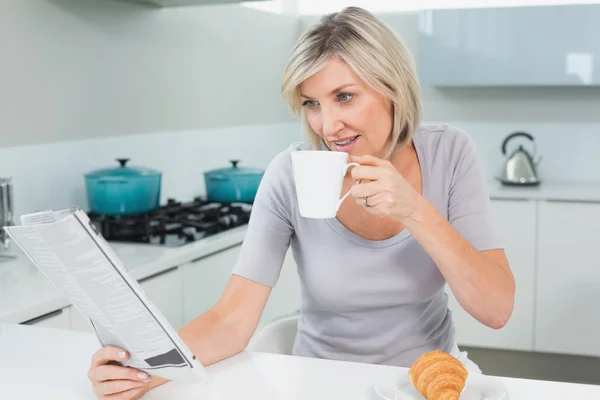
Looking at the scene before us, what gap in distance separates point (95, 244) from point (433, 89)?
3387mm

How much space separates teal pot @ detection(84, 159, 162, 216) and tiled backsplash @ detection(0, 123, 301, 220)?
4.8 inches

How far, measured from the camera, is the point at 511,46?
346 centimetres

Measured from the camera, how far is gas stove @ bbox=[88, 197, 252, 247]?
240 centimetres

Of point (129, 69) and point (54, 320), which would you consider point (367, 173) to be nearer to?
point (54, 320)

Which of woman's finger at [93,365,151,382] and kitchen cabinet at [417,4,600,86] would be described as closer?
woman's finger at [93,365,151,382]

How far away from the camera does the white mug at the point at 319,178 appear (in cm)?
100

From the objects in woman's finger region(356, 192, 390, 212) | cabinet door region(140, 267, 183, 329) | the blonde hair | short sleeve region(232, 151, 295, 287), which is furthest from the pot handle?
woman's finger region(356, 192, 390, 212)

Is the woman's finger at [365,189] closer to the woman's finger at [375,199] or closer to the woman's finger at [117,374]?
the woman's finger at [375,199]

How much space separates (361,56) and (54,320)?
0.94 metres

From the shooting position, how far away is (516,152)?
363 cm

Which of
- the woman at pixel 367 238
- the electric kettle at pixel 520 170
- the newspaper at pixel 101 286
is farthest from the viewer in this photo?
the electric kettle at pixel 520 170

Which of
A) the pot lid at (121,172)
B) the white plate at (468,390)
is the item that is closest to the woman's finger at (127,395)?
the white plate at (468,390)

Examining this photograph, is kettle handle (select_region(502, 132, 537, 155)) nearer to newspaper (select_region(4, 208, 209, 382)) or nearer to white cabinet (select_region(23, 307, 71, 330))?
white cabinet (select_region(23, 307, 71, 330))

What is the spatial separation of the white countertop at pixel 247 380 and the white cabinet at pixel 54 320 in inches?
17.4
